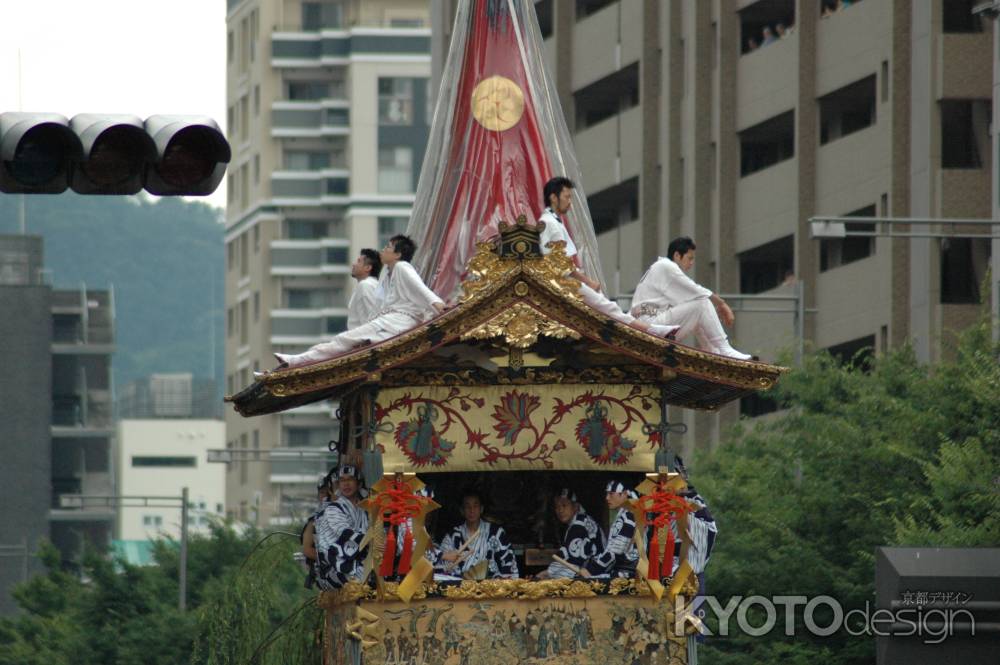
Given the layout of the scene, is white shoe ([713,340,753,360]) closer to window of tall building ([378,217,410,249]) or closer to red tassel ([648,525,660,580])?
red tassel ([648,525,660,580])

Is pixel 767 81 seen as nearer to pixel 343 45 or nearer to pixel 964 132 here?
pixel 964 132

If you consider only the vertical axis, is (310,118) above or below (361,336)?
above

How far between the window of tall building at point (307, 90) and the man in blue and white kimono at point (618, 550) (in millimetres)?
86371

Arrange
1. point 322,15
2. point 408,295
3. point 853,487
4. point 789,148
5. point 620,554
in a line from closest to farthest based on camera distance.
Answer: point 620,554
point 408,295
point 853,487
point 789,148
point 322,15

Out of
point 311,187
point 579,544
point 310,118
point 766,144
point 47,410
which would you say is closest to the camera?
point 579,544

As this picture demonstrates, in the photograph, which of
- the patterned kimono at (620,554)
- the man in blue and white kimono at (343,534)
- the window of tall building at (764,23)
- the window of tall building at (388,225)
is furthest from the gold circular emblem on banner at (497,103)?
the window of tall building at (388,225)

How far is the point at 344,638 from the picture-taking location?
19.1 meters

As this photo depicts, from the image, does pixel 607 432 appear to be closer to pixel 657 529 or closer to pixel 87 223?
pixel 657 529

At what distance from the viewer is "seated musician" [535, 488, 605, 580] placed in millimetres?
19156

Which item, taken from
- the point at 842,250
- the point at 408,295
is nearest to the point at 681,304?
the point at 408,295

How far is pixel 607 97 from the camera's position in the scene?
6075 cm

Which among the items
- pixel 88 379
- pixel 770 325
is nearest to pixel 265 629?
pixel 770 325

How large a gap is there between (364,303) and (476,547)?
2.25 m

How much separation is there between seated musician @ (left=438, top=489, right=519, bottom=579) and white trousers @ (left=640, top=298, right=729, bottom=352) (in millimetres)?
2058
